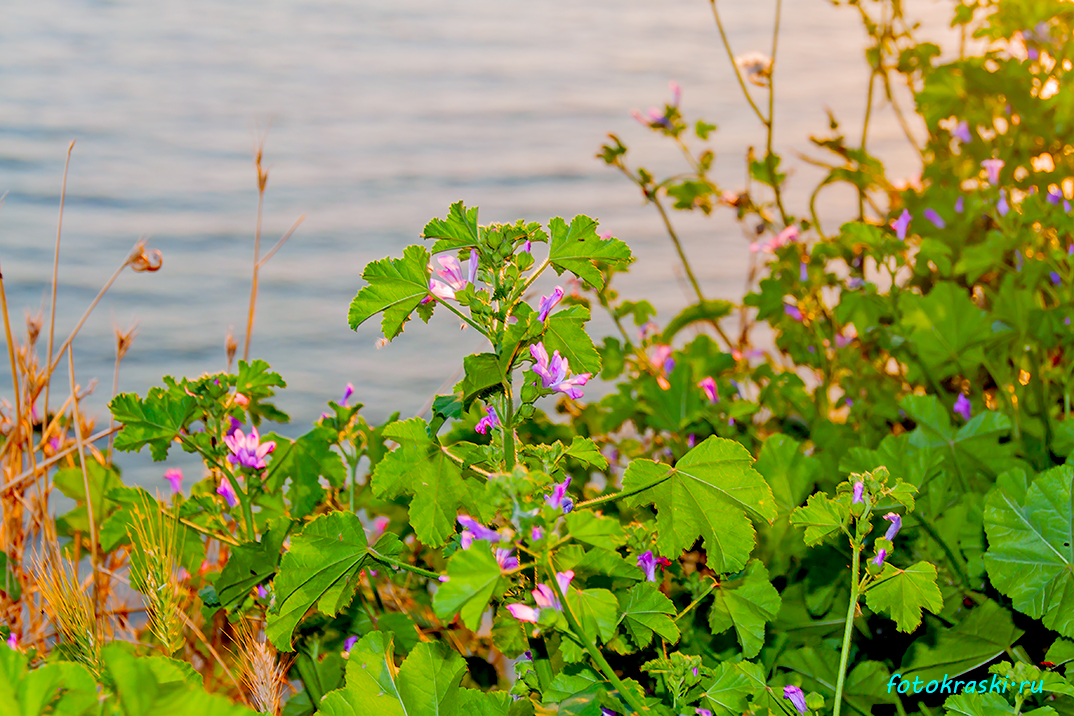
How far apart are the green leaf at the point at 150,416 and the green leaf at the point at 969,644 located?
0.70 metres

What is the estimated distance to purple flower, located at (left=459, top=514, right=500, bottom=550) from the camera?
46 cm

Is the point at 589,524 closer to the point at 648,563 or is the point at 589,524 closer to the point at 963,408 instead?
the point at 648,563

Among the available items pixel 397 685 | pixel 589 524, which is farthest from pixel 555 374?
pixel 397 685

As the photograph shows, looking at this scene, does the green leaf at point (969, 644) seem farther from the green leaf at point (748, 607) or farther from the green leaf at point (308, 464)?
the green leaf at point (308, 464)

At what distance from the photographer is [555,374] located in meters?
0.56

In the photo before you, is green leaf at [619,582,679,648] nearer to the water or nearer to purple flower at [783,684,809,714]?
purple flower at [783,684,809,714]

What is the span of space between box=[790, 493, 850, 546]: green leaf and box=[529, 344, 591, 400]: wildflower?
7.1 inches

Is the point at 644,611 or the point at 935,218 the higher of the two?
the point at 935,218

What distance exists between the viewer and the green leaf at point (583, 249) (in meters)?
0.56

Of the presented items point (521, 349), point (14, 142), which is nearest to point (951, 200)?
point (521, 349)

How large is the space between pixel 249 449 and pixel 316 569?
208mm

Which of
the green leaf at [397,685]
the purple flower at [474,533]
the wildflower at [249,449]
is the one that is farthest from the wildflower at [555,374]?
the wildflower at [249,449]

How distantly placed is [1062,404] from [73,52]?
3.50 m

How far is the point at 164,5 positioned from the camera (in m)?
3.49
